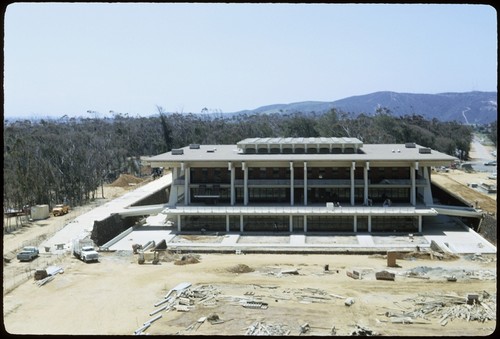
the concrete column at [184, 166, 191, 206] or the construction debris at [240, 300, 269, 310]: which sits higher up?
the concrete column at [184, 166, 191, 206]

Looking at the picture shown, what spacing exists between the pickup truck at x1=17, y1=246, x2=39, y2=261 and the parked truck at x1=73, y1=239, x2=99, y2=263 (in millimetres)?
2524

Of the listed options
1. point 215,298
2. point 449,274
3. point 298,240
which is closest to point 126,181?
point 298,240

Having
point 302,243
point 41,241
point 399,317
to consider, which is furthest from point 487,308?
point 41,241

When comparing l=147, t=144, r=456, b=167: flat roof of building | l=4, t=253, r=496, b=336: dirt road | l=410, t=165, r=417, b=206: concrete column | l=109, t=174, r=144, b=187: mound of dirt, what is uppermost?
l=147, t=144, r=456, b=167: flat roof of building

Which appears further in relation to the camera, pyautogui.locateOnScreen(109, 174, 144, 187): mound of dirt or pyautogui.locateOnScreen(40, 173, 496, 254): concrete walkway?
pyautogui.locateOnScreen(109, 174, 144, 187): mound of dirt

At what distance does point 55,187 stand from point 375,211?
34677 mm

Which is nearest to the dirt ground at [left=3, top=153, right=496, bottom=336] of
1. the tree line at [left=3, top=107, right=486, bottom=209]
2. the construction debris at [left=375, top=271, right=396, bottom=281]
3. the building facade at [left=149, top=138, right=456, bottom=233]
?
the construction debris at [left=375, top=271, right=396, bottom=281]

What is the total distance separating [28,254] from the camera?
38562 mm

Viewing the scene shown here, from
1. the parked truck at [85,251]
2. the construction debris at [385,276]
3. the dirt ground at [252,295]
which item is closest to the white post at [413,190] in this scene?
the dirt ground at [252,295]

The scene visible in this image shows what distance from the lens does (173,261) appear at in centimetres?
3878

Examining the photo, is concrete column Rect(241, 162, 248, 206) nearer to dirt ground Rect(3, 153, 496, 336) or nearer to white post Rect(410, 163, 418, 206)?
dirt ground Rect(3, 153, 496, 336)

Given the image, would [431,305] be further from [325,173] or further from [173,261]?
[325,173]

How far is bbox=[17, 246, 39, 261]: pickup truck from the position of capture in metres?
38.3

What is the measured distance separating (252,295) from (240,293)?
0.76 metres
